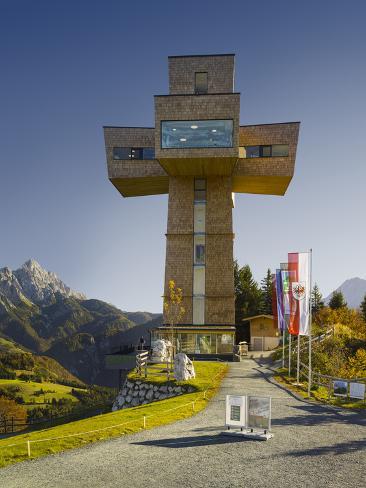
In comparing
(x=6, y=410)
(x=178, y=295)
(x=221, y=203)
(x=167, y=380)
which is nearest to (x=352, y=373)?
(x=167, y=380)

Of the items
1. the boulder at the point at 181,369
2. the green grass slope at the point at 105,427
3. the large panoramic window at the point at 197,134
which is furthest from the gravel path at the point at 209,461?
the large panoramic window at the point at 197,134

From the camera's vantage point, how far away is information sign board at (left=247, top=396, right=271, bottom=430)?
1645cm

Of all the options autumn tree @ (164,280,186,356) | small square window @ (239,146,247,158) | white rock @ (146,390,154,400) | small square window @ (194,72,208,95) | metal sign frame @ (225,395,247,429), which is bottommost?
white rock @ (146,390,154,400)

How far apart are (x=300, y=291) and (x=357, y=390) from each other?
19.6 feet

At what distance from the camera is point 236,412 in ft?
55.2

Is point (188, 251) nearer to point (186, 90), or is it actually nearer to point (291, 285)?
point (186, 90)

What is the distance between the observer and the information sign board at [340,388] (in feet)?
83.6

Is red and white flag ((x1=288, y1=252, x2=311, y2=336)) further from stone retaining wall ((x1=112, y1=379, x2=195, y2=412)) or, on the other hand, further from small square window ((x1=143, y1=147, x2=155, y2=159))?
small square window ((x1=143, y1=147, x2=155, y2=159))

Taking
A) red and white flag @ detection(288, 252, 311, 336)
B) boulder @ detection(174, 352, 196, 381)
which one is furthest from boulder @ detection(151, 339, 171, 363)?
red and white flag @ detection(288, 252, 311, 336)

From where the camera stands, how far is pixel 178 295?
49906mm

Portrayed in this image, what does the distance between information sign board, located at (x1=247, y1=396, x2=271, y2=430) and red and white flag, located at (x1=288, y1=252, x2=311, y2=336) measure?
36.0 feet

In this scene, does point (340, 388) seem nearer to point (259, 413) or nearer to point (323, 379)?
point (323, 379)

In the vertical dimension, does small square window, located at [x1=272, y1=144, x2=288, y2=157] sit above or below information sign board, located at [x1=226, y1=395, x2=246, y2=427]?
above

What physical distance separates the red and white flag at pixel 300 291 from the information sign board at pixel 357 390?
3861 mm
